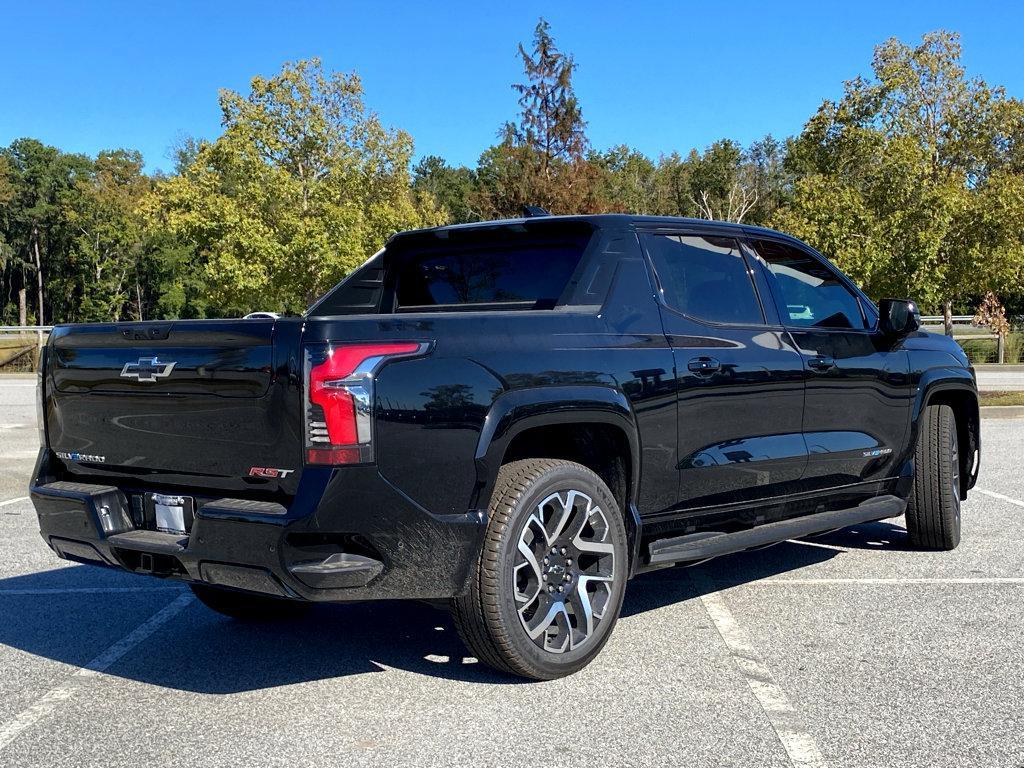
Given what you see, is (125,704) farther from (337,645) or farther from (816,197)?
(816,197)

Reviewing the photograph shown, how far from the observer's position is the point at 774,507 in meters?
5.34

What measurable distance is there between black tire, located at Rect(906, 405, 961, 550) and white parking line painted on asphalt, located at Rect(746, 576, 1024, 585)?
0.65 meters

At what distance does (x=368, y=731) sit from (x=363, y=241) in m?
29.1

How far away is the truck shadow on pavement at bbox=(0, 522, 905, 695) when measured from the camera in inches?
177

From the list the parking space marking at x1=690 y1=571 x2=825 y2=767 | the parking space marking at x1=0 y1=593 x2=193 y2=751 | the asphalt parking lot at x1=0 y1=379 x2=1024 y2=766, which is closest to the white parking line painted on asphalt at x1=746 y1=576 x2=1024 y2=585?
the asphalt parking lot at x1=0 y1=379 x2=1024 y2=766

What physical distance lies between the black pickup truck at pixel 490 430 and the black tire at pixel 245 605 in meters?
0.01

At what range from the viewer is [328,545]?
12.1ft

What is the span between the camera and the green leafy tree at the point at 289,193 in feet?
102

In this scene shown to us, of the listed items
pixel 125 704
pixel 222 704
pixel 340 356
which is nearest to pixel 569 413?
pixel 340 356

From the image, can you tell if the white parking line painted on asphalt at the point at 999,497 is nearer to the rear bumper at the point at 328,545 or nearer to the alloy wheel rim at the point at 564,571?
the alloy wheel rim at the point at 564,571

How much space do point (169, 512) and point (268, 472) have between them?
552mm

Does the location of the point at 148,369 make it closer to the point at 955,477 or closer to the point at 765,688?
the point at 765,688

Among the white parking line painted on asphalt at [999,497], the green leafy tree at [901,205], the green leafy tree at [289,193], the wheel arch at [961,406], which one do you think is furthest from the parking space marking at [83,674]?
the green leafy tree at [289,193]

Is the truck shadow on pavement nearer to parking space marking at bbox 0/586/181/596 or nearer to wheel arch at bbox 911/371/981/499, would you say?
parking space marking at bbox 0/586/181/596
